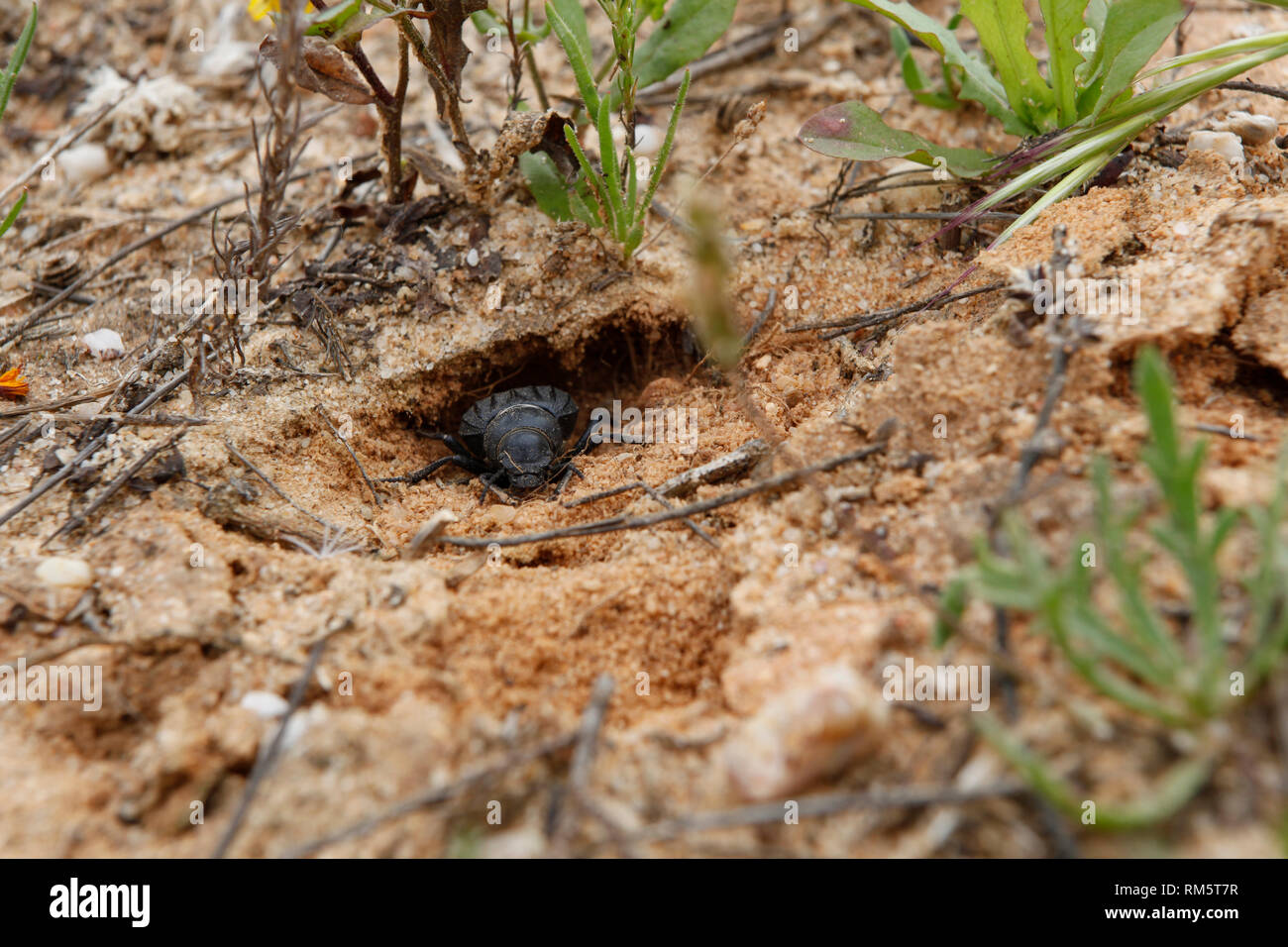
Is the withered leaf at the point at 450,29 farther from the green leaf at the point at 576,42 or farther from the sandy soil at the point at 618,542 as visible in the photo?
the sandy soil at the point at 618,542

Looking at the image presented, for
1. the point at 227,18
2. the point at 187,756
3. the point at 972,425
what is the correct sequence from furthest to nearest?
the point at 227,18, the point at 972,425, the point at 187,756

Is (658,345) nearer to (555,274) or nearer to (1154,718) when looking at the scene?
(555,274)

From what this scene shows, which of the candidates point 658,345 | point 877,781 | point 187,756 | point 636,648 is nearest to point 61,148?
point 658,345

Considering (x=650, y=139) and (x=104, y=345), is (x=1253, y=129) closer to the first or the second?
(x=650, y=139)

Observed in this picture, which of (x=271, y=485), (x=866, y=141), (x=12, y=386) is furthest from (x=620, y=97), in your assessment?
(x=12, y=386)

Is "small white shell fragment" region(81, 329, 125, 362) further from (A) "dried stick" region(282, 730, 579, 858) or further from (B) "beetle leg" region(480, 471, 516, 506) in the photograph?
(A) "dried stick" region(282, 730, 579, 858)
